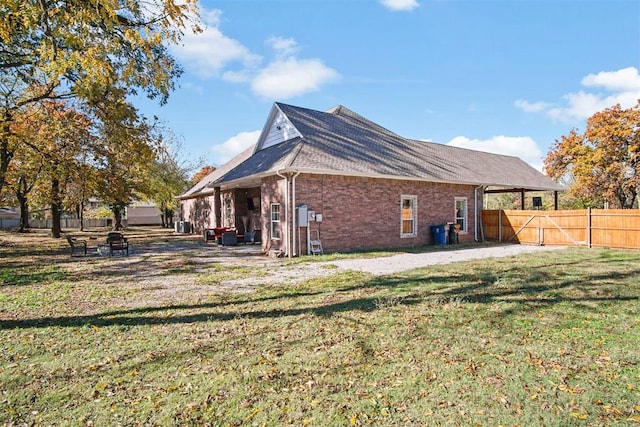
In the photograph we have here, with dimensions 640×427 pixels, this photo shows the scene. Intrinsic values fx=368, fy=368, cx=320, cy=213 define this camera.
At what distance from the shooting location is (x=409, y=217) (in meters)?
16.5

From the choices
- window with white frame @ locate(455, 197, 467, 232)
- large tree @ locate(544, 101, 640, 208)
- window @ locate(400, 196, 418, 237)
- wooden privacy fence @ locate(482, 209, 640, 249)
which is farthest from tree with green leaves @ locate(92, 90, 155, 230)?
large tree @ locate(544, 101, 640, 208)

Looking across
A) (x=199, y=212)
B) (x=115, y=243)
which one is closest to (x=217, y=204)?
(x=199, y=212)

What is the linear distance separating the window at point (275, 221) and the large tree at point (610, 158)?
94.1 ft

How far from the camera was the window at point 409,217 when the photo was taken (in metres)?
16.2

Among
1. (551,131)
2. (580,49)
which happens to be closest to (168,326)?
(580,49)

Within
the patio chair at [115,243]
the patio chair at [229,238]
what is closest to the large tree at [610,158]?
the patio chair at [229,238]

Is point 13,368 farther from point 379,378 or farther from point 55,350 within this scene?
point 379,378

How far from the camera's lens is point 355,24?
1177 centimetres

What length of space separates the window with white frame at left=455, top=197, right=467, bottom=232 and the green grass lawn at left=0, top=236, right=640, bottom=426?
10.4m

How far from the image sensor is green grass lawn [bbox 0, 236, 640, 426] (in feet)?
10.6

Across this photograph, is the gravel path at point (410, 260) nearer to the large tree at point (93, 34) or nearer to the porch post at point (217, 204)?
the large tree at point (93, 34)

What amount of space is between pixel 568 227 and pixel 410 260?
369 inches

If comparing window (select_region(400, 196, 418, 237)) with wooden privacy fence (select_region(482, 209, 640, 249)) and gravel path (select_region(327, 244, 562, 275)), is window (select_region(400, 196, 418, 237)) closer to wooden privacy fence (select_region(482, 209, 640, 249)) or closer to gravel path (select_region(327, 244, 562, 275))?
gravel path (select_region(327, 244, 562, 275))

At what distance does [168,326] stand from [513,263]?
10071 millimetres
